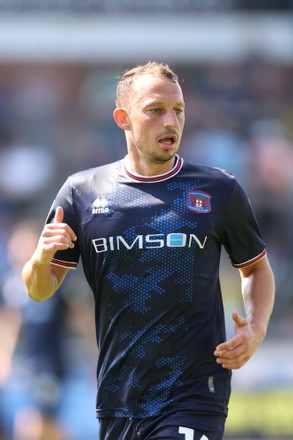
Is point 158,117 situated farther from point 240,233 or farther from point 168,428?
point 168,428

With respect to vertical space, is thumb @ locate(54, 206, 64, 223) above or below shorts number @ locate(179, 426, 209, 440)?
above

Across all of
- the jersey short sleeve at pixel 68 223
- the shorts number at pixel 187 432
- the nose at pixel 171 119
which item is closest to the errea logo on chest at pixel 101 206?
the jersey short sleeve at pixel 68 223

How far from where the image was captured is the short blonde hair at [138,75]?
→ 5613 millimetres

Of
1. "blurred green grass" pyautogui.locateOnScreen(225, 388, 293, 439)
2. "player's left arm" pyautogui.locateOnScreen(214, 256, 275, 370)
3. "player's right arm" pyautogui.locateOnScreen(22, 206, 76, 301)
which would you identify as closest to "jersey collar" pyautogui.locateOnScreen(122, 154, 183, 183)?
"player's right arm" pyautogui.locateOnScreen(22, 206, 76, 301)

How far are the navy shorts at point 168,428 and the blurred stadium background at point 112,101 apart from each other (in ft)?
23.6

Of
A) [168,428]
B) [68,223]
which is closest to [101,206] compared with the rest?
[68,223]

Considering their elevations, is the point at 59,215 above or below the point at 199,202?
below

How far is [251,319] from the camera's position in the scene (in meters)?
5.53

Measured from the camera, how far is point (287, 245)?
1548cm

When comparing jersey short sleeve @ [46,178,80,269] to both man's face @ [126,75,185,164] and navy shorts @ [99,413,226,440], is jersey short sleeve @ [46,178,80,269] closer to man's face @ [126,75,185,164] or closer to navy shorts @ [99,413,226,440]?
man's face @ [126,75,185,164]

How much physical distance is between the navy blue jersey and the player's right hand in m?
0.34

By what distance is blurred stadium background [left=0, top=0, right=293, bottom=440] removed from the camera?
14992 mm

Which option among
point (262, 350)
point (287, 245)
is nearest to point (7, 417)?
point (262, 350)

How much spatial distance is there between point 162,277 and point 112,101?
12.7 m
